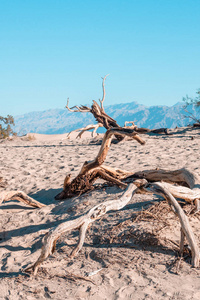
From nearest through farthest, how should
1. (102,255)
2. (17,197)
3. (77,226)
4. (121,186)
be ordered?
(77,226) → (102,255) → (17,197) → (121,186)

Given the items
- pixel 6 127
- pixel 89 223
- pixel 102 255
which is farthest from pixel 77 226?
pixel 6 127

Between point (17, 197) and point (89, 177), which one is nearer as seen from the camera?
point (17, 197)

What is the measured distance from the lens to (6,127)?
22016mm

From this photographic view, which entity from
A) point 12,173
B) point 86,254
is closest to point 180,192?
point 86,254

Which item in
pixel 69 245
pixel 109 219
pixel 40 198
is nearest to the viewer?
pixel 69 245

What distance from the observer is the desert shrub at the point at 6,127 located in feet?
67.4

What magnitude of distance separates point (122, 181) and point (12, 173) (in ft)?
13.3

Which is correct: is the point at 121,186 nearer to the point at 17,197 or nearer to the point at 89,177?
the point at 89,177

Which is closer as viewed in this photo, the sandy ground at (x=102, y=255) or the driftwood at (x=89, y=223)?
the sandy ground at (x=102, y=255)

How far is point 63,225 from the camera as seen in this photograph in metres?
2.83

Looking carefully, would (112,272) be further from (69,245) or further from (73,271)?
(69,245)

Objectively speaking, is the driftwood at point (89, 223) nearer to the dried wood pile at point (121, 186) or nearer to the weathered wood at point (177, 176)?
the dried wood pile at point (121, 186)

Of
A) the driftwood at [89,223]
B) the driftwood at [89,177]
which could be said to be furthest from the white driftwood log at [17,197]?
the driftwood at [89,223]

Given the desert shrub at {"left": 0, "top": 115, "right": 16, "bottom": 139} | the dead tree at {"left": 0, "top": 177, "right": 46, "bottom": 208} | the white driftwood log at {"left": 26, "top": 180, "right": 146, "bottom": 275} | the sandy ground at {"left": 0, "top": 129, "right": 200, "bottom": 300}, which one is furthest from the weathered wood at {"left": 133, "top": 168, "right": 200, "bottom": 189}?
the desert shrub at {"left": 0, "top": 115, "right": 16, "bottom": 139}
